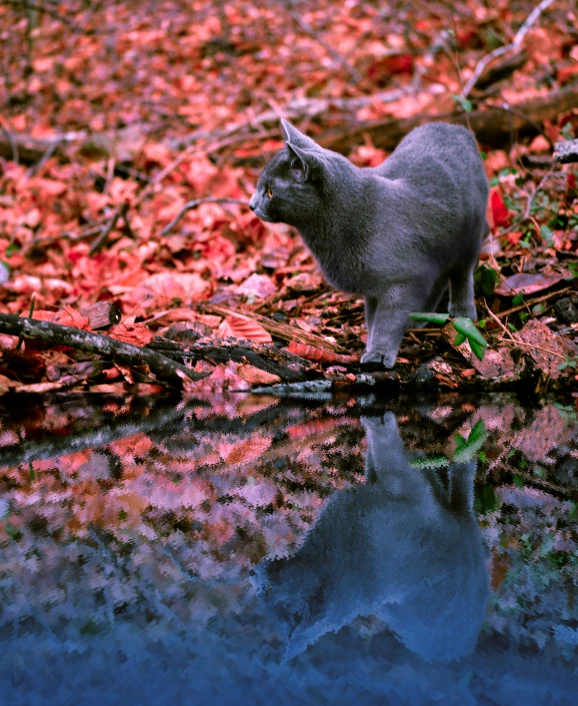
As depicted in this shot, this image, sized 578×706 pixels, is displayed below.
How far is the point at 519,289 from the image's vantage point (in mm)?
3553

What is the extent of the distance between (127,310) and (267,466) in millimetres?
2291

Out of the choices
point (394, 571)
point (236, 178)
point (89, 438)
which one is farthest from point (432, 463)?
point (236, 178)

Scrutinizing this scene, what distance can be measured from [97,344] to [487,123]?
4.14 m

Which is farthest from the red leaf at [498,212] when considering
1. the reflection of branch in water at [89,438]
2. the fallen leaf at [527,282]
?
the reflection of branch in water at [89,438]

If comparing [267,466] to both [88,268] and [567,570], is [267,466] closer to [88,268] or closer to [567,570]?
[567,570]

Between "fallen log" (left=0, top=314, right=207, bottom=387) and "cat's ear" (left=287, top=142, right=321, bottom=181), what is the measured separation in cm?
105

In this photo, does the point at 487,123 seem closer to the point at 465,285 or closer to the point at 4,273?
the point at 465,285

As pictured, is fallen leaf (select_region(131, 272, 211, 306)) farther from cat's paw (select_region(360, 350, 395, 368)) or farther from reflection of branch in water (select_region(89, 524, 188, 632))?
reflection of branch in water (select_region(89, 524, 188, 632))

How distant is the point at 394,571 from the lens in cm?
128

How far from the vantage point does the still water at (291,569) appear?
0.97 m

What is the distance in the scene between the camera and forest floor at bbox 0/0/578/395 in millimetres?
3129

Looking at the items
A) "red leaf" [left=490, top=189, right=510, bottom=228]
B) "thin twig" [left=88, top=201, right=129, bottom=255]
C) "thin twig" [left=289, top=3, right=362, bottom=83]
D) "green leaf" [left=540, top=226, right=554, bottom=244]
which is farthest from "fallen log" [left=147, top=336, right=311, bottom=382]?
"thin twig" [left=289, top=3, right=362, bottom=83]

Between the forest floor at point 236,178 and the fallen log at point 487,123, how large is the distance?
0.7 inches

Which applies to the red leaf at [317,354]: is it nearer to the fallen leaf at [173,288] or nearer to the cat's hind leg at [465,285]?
the cat's hind leg at [465,285]
